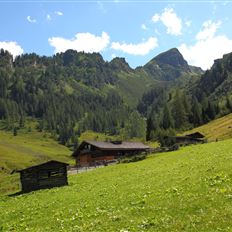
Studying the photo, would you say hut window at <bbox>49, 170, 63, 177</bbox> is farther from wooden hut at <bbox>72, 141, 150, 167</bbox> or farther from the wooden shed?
wooden hut at <bbox>72, 141, 150, 167</bbox>

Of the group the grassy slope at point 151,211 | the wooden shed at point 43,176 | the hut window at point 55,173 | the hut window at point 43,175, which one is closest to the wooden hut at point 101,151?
the wooden shed at point 43,176

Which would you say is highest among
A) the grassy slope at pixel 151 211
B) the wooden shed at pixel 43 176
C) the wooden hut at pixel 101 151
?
the wooden hut at pixel 101 151

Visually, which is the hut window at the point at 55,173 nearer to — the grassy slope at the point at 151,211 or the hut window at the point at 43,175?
the hut window at the point at 43,175

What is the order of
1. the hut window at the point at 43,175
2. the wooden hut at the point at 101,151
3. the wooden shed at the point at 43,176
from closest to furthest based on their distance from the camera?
the wooden shed at the point at 43,176, the hut window at the point at 43,175, the wooden hut at the point at 101,151

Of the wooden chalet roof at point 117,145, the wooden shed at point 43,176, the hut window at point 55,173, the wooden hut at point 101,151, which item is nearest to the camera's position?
the wooden shed at point 43,176

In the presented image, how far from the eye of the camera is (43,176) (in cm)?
5494

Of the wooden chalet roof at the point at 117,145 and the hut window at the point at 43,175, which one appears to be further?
the wooden chalet roof at the point at 117,145

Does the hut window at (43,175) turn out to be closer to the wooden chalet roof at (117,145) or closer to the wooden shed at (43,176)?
the wooden shed at (43,176)

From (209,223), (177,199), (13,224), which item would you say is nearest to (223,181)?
(177,199)

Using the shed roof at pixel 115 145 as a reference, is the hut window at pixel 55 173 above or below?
below

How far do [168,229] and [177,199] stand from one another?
5.62 metres

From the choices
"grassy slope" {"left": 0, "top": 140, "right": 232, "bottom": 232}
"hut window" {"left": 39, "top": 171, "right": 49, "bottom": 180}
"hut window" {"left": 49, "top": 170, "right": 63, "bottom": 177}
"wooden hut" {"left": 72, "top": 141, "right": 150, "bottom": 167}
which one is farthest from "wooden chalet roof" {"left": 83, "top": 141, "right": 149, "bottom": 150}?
"grassy slope" {"left": 0, "top": 140, "right": 232, "bottom": 232}

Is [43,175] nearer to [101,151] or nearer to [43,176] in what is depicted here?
[43,176]

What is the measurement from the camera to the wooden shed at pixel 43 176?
5431 cm
